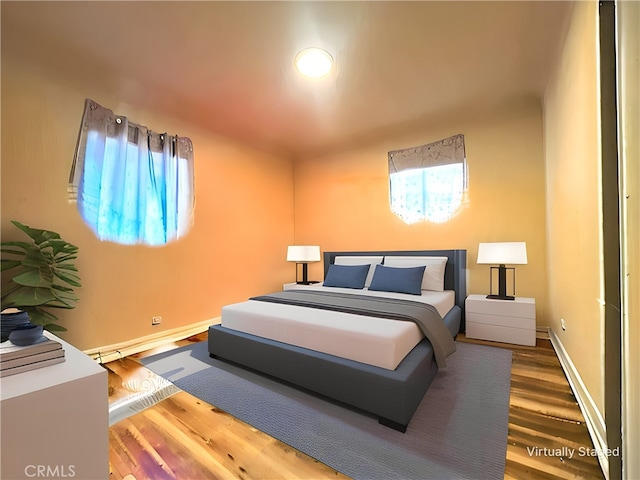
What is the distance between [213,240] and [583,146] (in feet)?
12.6

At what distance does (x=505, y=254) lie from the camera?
3049 millimetres

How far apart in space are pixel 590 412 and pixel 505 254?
1.72 metres

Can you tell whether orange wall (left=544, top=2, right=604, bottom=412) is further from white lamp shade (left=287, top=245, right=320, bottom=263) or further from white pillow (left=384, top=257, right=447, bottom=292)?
white lamp shade (left=287, top=245, right=320, bottom=263)

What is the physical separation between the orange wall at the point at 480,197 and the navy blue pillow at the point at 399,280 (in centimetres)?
85

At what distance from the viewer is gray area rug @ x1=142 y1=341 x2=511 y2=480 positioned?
1.37 meters

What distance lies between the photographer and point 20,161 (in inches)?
95.2

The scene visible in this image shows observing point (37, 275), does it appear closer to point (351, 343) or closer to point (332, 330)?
point (332, 330)

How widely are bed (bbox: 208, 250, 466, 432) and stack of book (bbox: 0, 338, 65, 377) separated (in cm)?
132

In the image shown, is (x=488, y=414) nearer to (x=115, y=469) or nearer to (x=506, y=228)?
(x=115, y=469)

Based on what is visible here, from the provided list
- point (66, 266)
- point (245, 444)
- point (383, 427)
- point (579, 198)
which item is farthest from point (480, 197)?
point (66, 266)

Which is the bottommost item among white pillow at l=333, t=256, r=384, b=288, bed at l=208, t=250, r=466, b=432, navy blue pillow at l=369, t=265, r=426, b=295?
bed at l=208, t=250, r=466, b=432

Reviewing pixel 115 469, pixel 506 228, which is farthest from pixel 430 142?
pixel 115 469

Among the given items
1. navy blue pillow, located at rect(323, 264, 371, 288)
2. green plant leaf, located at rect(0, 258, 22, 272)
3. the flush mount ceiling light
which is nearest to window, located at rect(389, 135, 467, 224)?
navy blue pillow, located at rect(323, 264, 371, 288)

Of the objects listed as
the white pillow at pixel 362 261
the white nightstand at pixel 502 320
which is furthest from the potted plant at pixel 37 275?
the white nightstand at pixel 502 320
